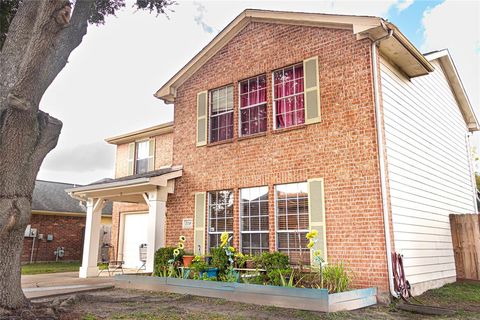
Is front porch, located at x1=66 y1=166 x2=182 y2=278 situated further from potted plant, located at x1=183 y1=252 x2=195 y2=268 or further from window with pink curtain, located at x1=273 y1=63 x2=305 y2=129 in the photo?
window with pink curtain, located at x1=273 y1=63 x2=305 y2=129

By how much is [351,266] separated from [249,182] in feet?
10.7

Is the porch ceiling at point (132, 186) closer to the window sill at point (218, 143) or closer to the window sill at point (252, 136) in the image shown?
the window sill at point (218, 143)

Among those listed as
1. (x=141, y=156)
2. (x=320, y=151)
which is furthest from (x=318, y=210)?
(x=141, y=156)

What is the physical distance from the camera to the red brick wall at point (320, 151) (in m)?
8.07

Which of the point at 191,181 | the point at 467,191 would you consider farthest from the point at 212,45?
the point at 467,191

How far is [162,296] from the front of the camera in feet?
28.7

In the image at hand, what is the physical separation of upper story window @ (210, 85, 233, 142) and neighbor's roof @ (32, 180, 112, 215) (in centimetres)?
1277

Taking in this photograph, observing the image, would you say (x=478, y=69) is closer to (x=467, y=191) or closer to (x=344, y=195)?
(x=467, y=191)

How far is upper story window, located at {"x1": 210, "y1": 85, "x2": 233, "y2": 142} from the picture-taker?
11.1 meters

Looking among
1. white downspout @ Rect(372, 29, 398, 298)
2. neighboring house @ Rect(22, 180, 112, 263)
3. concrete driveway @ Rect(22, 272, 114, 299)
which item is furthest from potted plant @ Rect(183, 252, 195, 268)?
neighboring house @ Rect(22, 180, 112, 263)

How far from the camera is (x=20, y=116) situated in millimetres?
5988

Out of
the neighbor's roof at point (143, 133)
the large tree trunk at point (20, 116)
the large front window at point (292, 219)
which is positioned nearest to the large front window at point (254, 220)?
the large front window at point (292, 219)

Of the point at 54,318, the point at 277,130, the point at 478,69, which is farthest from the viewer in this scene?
the point at 478,69

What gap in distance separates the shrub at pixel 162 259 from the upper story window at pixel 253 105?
3.67 metres
